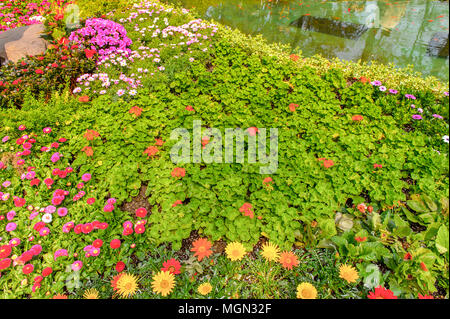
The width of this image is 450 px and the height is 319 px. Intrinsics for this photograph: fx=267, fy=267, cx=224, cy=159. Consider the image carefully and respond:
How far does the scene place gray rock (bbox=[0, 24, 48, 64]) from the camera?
19.6ft

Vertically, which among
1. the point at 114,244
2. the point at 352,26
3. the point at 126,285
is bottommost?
the point at 126,285

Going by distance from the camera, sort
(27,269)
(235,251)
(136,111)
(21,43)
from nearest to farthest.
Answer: (27,269) < (235,251) < (136,111) < (21,43)

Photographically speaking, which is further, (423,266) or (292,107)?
(292,107)

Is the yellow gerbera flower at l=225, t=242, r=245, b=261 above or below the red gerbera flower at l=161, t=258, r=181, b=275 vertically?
above

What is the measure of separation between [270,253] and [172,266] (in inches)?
37.8

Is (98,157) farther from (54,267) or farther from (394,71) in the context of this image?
(394,71)

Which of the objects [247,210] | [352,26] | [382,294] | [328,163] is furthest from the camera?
[352,26]

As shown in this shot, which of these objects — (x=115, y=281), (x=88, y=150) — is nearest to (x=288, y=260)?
(x=115, y=281)

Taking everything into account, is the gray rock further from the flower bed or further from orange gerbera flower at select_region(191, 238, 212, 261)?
orange gerbera flower at select_region(191, 238, 212, 261)

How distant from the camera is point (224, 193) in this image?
309 cm

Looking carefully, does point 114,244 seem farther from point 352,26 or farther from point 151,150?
point 352,26

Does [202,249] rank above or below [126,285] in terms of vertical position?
above

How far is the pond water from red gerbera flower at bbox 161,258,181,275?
581 centimetres

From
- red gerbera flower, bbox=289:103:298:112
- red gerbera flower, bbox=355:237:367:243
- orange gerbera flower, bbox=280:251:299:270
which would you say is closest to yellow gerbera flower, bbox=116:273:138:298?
orange gerbera flower, bbox=280:251:299:270
